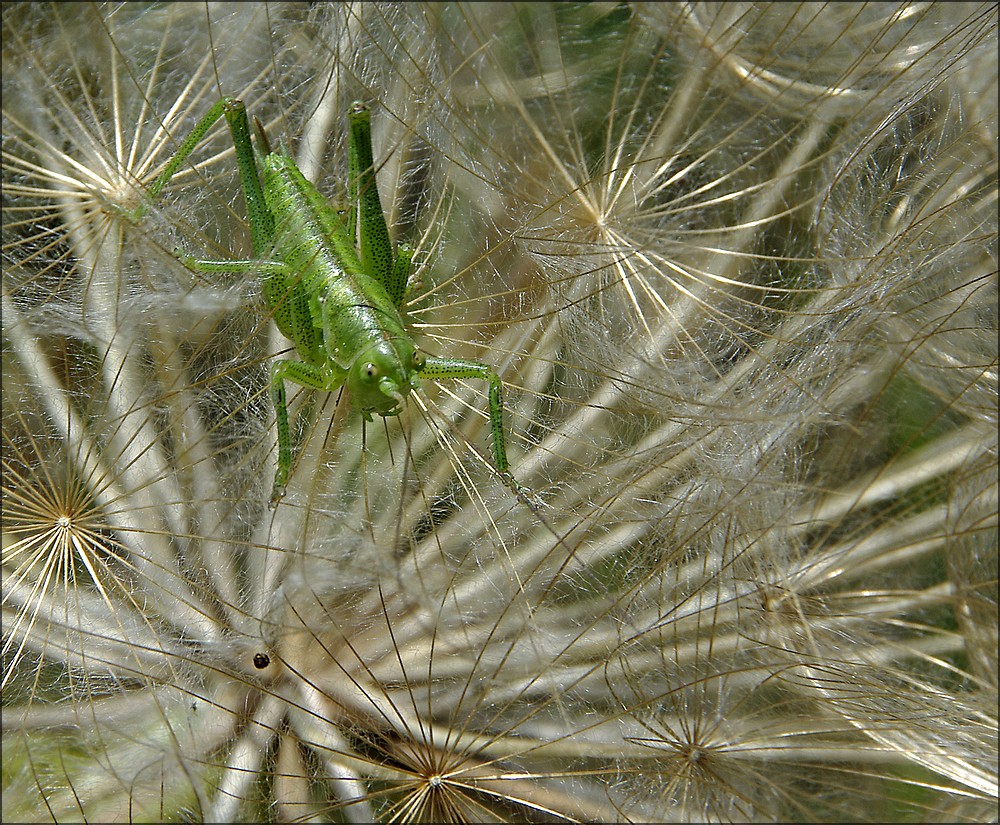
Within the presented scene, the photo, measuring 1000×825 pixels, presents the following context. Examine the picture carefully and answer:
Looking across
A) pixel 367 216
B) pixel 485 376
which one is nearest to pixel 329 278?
pixel 367 216

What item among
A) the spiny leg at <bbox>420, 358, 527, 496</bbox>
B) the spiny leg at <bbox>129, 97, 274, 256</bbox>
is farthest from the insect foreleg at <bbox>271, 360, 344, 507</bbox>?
the spiny leg at <bbox>129, 97, 274, 256</bbox>

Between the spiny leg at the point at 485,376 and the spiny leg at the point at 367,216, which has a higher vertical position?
the spiny leg at the point at 367,216

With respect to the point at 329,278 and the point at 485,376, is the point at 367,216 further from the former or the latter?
the point at 485,376

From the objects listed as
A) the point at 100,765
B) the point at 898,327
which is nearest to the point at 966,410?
the point at 898,327

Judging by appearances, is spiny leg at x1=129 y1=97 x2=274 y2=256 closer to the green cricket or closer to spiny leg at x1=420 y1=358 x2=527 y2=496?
the green cricket

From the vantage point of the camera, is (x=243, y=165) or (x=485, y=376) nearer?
(x=485, y=376)

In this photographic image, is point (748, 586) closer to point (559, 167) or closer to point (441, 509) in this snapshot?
point (441, 509)

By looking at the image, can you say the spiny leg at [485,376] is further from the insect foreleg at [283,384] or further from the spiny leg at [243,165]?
the spiny leg at [243,165]

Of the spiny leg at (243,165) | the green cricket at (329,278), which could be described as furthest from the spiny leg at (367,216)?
the spiny leg at (243,165)
